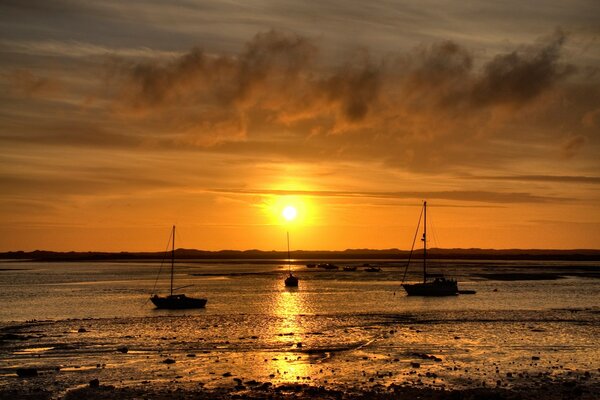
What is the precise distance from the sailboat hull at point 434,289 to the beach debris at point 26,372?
3046 inches

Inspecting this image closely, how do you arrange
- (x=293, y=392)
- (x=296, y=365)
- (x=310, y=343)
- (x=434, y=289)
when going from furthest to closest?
(x=434, y=289) < (x=310, y=343) < (x=296, y=365) < (x=293, y=392)

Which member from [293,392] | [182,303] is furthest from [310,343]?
[182,303]

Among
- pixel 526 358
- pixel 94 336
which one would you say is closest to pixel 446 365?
pixel 526 358

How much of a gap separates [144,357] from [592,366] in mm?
30717

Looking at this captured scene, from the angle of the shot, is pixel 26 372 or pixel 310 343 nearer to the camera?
pixel 26 372

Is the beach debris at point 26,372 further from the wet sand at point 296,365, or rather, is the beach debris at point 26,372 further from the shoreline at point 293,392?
the shoreline at point 293,392

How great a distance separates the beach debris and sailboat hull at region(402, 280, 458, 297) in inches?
3046

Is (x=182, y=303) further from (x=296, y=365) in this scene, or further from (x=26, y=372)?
(x=26, y=372)

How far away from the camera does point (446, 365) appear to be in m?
44.1

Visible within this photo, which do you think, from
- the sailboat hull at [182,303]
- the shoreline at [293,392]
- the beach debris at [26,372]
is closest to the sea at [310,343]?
the beach debris at [26,372]

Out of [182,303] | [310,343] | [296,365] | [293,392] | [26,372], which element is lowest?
[293,392]

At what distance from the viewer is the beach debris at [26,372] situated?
41219mm

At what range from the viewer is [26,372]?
41.6m

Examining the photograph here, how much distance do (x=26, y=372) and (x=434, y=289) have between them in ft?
260
